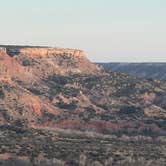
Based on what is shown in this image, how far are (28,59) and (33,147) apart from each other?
221 ft

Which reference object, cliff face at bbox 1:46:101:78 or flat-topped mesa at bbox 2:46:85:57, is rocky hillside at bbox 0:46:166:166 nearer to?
cliff face at bbox 1:46:101:78

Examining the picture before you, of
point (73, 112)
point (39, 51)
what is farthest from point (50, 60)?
point (73, 112)

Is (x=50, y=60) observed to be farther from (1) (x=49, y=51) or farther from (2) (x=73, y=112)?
(2) (x=73, y=112)

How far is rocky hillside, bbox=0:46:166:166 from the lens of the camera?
2798 inches

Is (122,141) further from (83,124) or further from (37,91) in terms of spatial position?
(37,91)

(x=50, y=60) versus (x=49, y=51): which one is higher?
(x=49, y=51)

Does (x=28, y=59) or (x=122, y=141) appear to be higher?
(x=28, y=59)

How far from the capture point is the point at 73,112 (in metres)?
113

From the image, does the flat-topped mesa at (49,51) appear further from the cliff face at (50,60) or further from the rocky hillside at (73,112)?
the rocky hillside at (73,112)

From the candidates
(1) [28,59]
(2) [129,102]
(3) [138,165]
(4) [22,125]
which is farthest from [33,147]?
(1) [28,59]

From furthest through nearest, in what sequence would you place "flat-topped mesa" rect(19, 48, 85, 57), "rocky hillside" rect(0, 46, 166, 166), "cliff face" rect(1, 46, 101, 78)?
"flat-topped mesa" rect(19, 48, 85, 57)
"cliff face" rect(1, 46, 101, 78)
"rocky hillside" rect(0, 46, 166, 166)

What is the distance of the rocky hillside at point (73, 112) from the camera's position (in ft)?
233

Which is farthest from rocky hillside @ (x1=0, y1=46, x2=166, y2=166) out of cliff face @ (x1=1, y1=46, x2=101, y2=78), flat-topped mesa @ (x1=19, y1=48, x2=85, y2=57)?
flat-topped mesa @ (x1=19, y1=48, x2=85, y2=57)

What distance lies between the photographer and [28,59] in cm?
14050
